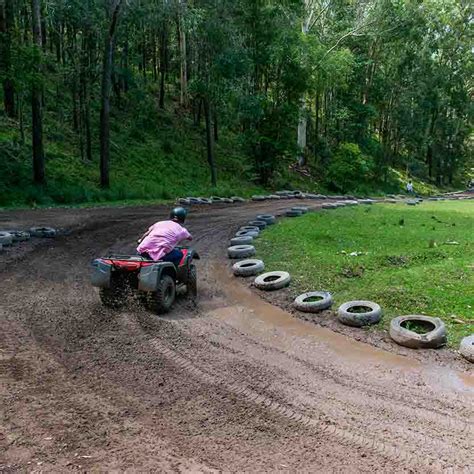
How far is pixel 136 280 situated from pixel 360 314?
114 inches

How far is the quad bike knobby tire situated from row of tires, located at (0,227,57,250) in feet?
16.0

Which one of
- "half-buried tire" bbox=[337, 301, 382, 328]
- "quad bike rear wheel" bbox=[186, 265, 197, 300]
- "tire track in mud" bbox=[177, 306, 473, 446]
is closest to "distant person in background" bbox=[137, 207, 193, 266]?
"quad bike rear wheel" bbox=[186, 265, 197, 300]

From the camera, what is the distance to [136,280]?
612 centimetres

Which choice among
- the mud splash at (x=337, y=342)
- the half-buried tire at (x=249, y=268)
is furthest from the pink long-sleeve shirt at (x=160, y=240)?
the half-buried tire at (x=249, y=268)

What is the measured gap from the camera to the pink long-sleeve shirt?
6426 mm

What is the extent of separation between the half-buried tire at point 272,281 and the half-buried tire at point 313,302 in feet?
2.18

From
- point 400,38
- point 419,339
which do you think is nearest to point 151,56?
point 400,38

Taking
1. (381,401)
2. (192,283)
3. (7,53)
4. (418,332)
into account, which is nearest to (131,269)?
(192,283)

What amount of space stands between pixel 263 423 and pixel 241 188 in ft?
72.9

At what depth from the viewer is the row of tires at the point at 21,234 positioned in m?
9.67

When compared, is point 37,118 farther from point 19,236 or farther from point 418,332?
point 418,332

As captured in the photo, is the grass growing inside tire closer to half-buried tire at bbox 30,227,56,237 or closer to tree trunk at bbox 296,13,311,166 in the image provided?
half-buried tire at bbox 30,227,56,237

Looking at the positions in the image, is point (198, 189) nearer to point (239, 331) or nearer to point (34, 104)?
point (34, 104)

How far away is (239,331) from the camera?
578cm
